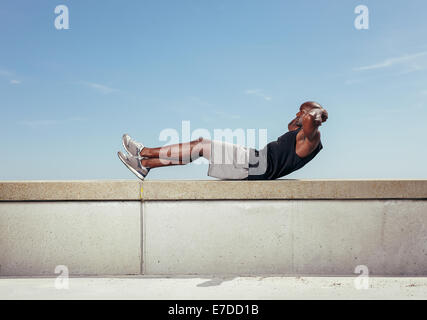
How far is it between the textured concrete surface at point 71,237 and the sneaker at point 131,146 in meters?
0.94

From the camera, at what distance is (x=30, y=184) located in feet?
16.0

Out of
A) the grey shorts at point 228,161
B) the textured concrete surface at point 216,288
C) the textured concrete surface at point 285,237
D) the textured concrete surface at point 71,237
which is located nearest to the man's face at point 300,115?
the grey shorts at point 228,161

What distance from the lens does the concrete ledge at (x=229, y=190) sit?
15.5ft

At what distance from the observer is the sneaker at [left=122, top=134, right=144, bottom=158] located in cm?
547

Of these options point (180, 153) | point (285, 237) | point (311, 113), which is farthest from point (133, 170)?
point (311, 113)

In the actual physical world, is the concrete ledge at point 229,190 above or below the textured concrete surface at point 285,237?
above

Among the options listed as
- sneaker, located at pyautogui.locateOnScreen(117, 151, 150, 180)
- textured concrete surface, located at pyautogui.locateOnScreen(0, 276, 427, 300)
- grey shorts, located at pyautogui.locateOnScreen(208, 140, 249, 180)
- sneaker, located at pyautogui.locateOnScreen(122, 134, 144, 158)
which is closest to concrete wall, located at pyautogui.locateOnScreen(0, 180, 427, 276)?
textured concrete surface, located at pyautogui.locateOnScreen(0, 276, 427, 300)

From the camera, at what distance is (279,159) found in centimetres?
528

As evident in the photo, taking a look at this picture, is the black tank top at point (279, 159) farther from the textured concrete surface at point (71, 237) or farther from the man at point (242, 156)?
the textured concrete surface at point (71, 237)

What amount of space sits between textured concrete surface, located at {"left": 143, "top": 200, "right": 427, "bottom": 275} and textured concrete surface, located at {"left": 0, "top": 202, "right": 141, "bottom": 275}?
0.24 m

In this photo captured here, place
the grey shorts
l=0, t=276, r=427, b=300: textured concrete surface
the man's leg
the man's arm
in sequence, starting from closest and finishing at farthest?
l=0, t=276, r=427, b=300: textured concrete surface < the grey shorts < the man's leg < the man's arm

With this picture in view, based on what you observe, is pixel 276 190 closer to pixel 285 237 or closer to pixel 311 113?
pixel 285 237

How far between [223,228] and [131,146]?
1822 millimetres

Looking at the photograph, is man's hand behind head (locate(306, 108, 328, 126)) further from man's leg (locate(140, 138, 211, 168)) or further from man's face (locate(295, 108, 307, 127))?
man's leg (locate(140, 138, 211, 168))
